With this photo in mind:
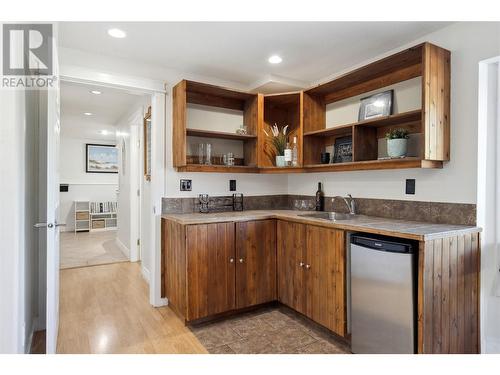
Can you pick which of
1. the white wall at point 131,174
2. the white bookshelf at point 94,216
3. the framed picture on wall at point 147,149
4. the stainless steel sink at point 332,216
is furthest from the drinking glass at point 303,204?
the white bookshelf at point 94,216

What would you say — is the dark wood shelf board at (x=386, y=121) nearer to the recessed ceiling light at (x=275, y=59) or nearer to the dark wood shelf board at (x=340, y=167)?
the dark wood shelf board at (x=340, y=167)

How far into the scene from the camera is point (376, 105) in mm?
2709

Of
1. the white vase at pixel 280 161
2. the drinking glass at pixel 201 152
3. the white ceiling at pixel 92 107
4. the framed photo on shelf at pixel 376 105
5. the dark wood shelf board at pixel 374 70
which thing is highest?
the white ceiling at pixel 92 107

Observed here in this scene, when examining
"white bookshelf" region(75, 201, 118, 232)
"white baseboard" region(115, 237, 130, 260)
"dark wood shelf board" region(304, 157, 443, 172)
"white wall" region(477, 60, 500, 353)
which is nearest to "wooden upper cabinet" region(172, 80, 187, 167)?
"dark wood shelf board" region(304, 157, 443, 172)

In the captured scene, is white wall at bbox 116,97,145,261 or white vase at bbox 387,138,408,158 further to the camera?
white wall at bbox 116,97,145,261

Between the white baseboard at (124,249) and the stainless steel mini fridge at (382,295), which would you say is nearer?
the stainless steel mini fridge at (382,295)

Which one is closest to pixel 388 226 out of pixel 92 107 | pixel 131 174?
pixel 131 174

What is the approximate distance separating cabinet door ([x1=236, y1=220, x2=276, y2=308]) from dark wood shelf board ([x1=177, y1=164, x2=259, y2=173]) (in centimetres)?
62

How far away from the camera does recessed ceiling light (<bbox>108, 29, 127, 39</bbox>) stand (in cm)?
234

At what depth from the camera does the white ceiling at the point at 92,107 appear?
3923mm

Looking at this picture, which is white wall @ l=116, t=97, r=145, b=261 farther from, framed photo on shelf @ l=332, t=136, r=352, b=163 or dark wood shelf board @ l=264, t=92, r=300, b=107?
framed photo on shelf @ l=332, t=136, r=352, b=163

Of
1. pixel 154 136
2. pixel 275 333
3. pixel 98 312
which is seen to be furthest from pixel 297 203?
pixel 98 312

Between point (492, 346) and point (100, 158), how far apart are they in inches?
324

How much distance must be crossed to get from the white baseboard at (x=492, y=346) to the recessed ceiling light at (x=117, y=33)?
3.33 metres
